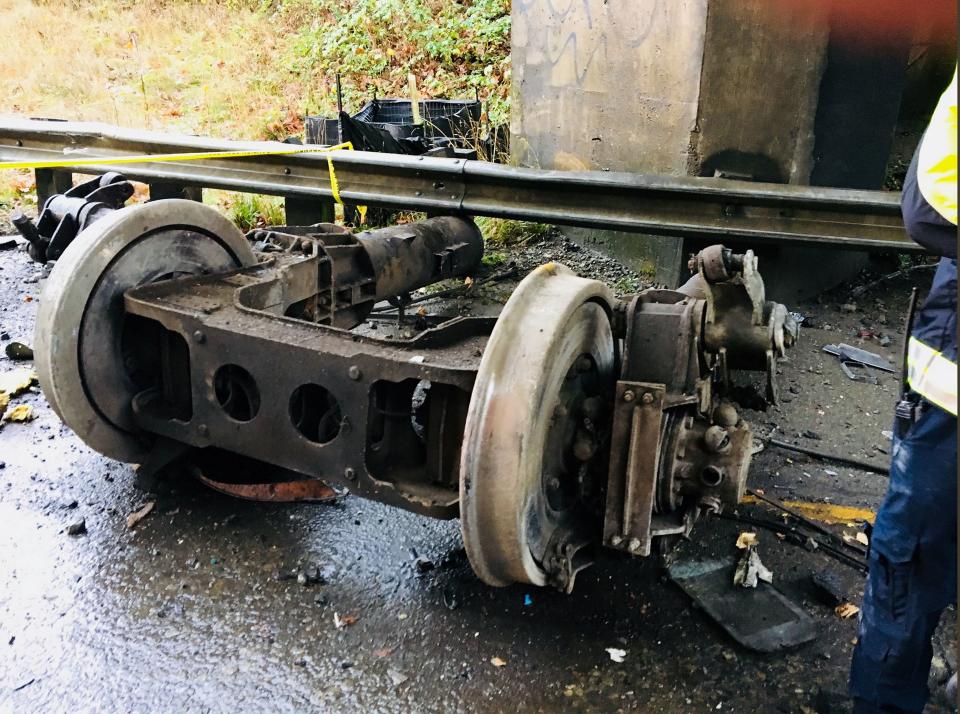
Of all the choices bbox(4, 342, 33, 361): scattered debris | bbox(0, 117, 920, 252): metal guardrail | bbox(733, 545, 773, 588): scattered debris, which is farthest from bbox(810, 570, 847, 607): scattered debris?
bbox(4, 342, 33, 361): scattered debris

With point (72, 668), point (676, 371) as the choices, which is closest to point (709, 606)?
point (676, 371)

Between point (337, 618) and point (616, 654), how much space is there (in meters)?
0.91

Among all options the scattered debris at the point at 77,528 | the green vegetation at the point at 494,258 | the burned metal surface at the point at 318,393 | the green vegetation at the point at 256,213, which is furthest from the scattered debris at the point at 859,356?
the green vegetation at the point at 256,213

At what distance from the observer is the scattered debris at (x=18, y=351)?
4.55 m

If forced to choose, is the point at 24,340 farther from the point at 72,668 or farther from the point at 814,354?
the point at 814,354

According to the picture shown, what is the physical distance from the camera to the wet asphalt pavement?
2463mm

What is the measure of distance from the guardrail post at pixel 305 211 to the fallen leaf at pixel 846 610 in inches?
159

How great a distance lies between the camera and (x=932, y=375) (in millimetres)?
2074

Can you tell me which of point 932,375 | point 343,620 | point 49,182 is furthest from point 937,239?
point 49,182

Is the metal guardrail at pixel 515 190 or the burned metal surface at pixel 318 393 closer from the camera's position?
the burned metal surface at pixel 318 393

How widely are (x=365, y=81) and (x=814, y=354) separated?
8038mm

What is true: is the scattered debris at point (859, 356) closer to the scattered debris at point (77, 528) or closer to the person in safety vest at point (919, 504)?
the person in safety vest at point (919, 504)

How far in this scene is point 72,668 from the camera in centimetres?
253

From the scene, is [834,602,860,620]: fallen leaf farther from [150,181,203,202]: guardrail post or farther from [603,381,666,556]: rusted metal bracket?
[150,181,203,202]: guardrail post
